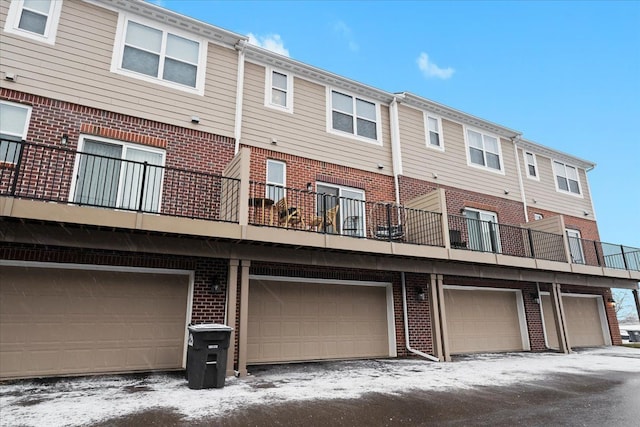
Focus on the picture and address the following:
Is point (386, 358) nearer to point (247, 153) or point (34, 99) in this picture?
point (247, 153)

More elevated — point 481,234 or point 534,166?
point 534,166

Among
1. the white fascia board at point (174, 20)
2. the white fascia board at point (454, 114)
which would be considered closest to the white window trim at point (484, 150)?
the white fascia board at point (454, 114)

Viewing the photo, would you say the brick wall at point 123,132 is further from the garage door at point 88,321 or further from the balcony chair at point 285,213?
the garage door at point 88,321

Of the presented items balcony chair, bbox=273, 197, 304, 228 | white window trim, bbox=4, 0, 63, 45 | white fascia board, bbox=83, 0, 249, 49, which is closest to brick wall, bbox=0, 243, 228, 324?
balcony chair, bbox=273, 197, 304, 228

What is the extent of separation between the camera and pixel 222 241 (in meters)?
7.66

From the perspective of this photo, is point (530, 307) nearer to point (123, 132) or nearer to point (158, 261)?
point (158, 261)

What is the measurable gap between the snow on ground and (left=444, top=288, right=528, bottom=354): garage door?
1545 millimetres

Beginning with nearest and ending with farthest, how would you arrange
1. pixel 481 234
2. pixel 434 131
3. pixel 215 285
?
pixel 215 285 < pixel 481 234 < pixel 434 131

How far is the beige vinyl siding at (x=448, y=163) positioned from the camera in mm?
12438

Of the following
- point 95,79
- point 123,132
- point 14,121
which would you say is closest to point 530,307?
point 123,132

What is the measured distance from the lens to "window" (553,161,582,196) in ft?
53.4

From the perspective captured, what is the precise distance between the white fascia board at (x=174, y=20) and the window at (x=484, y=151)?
8.50 m

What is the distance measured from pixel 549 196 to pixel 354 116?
29.8 ft

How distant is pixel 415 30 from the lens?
186 feet
